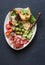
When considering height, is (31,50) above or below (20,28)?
below

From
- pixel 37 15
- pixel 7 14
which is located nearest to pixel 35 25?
pixel 37 15

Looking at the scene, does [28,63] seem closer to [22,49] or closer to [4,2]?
[22,49]

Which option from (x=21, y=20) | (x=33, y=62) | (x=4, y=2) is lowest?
(x=33, y=62)

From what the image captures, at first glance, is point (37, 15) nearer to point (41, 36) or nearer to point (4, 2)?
point (41, 36)

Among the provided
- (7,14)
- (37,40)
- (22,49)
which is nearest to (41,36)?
(37,40)

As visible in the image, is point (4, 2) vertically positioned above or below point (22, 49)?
above

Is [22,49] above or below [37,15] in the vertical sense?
below
